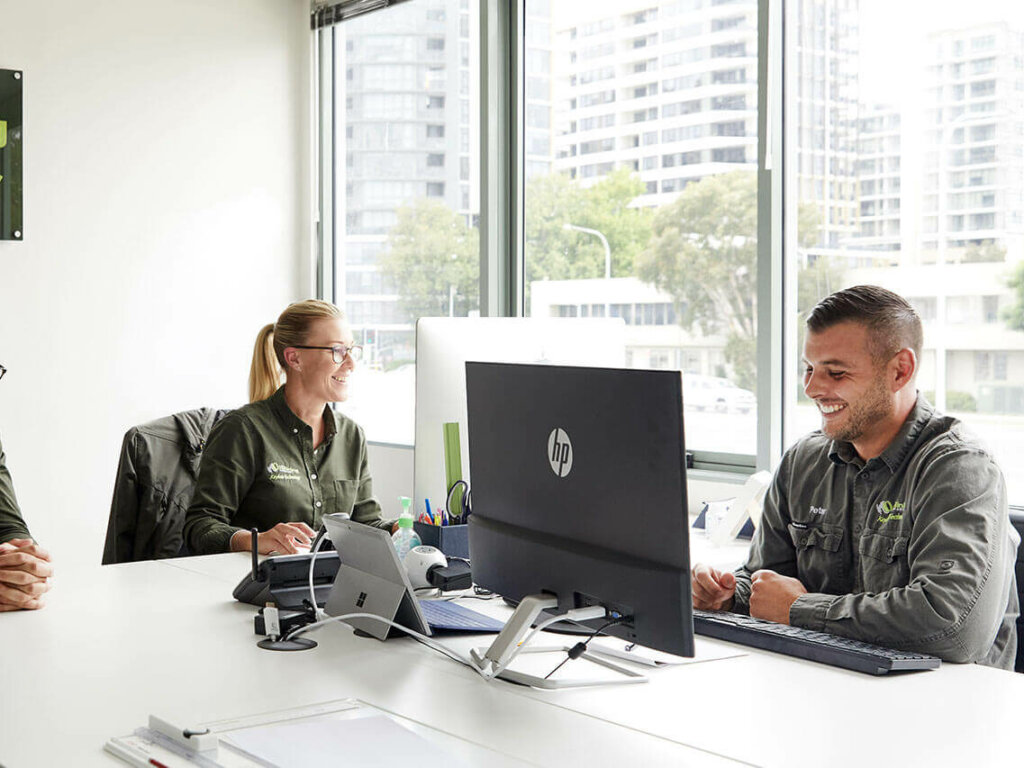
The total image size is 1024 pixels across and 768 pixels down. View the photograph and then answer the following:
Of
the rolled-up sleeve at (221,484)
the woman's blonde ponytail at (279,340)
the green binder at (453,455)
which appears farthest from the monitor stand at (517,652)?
the woman's blonde ponytail at (279,340)

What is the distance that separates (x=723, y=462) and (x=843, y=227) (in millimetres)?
763

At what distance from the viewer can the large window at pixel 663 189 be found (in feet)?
10.4

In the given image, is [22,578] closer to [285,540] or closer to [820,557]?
[285,540]

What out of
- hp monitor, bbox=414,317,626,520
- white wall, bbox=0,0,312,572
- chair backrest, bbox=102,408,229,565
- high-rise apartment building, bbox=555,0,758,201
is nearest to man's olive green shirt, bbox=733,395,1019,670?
hp monitor, bbox=414,317,626,520

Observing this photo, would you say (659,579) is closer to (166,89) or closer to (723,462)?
(723,462)

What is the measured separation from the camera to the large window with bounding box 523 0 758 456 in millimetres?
3180

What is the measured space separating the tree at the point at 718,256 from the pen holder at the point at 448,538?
1274mm

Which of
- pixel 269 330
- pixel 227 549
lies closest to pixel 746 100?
pixel 269 330

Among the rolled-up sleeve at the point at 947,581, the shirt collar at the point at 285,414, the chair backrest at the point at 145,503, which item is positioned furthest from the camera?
the chair backrest at the point at 145,503

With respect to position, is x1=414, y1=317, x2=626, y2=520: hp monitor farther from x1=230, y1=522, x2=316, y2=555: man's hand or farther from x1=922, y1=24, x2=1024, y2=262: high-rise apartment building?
x1=922, y1=24, x2=1024, y2=262: high-rise apartment building

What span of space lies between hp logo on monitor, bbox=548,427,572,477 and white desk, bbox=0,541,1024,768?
306mm

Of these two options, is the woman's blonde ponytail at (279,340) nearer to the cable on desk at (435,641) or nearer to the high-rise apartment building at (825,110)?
the cable on desk at (435,641)

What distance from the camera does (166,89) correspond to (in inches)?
172

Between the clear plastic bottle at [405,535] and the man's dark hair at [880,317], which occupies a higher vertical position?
the man's dark hair at [880,317]
